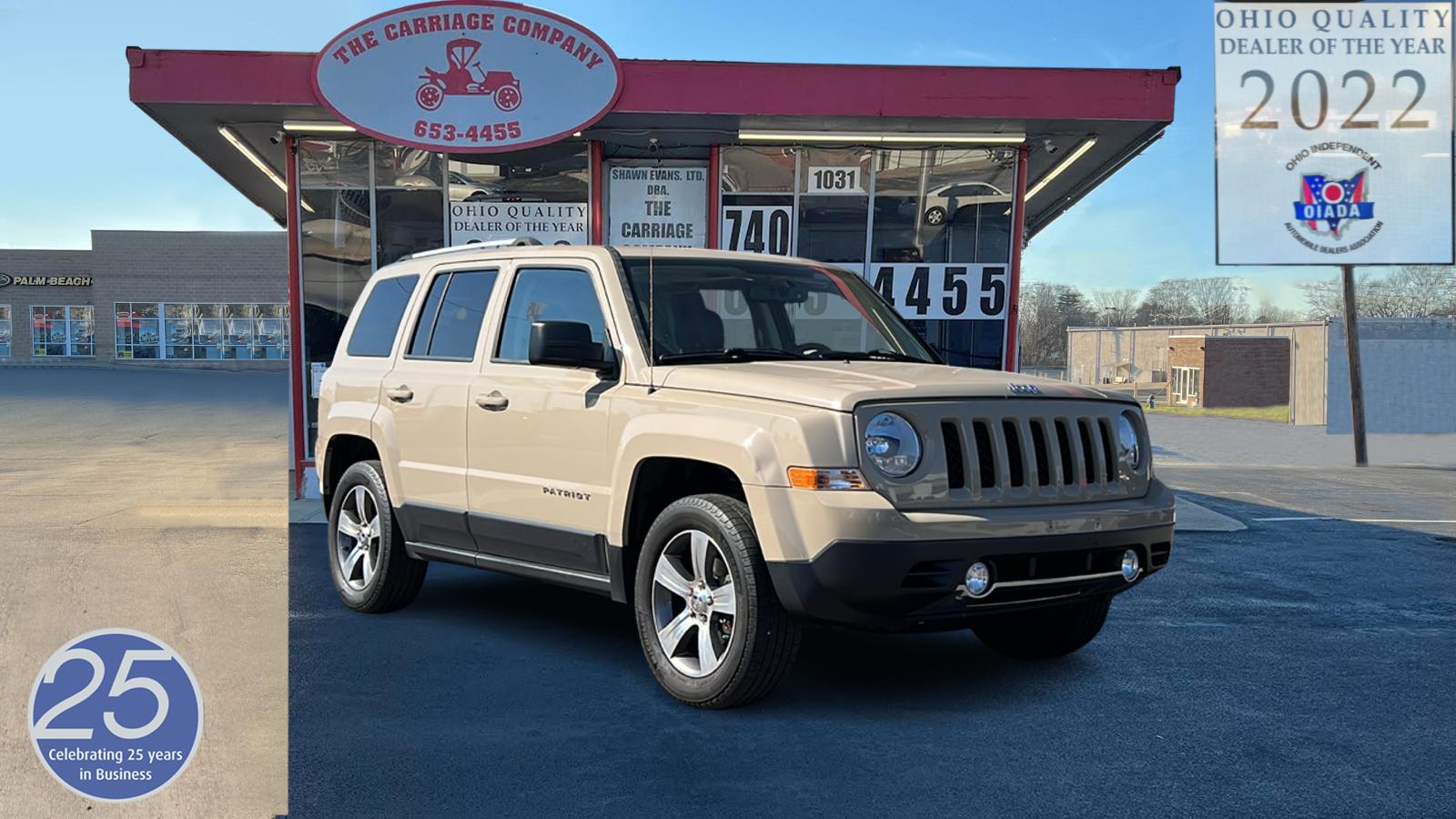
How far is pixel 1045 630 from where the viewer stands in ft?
20.0

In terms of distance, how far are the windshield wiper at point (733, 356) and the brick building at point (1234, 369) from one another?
2105 inches

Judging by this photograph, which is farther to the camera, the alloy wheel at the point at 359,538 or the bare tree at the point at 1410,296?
the bare tree at the point at 1410,296

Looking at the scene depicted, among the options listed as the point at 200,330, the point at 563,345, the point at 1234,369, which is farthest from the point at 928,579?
the point at 200,330

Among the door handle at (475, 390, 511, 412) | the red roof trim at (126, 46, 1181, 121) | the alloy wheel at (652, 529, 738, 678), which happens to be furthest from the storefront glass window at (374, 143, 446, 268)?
the alloy wheel at (652, 529, 738, 678)

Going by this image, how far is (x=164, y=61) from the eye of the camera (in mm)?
11438

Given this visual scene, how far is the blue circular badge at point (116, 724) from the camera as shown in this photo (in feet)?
13.8

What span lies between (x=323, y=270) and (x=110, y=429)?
1110cm

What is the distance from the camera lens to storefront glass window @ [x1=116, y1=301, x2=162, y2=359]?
57969 millimetres

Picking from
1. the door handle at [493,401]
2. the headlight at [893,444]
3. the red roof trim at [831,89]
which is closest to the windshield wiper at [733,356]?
the door handle at [493,401]

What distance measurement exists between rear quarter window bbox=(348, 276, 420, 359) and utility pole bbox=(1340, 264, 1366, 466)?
1854cm

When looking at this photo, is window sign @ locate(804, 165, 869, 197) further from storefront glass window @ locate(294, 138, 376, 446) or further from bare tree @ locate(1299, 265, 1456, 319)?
bare tree @ locate(1299, 265, 1456, 319)

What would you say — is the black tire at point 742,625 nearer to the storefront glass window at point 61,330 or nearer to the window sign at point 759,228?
the window sign at point 759,228

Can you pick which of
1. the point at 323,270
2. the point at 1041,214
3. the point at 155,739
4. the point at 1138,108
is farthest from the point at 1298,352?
the point at 155,739

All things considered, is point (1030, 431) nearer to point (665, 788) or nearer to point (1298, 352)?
point (665, 788)
